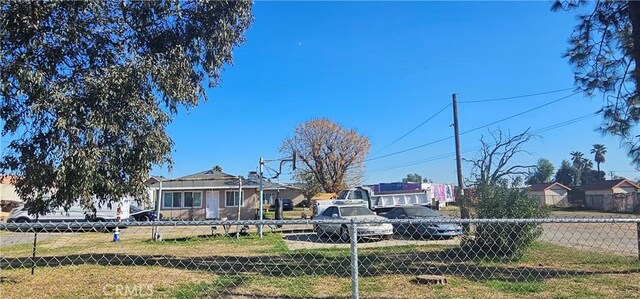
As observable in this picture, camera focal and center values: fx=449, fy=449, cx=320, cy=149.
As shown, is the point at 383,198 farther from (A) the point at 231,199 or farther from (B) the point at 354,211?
(A) the point at 231,199

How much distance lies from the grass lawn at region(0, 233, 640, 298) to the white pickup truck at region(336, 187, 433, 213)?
14.4 m

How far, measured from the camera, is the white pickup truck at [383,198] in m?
26.1

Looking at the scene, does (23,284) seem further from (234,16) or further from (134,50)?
(234,16)

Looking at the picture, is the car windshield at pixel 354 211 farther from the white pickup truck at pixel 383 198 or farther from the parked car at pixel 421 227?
the white pickup truck at pixel 383 198

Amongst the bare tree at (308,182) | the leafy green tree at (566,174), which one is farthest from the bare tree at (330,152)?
the leafy green tree at (566,174)

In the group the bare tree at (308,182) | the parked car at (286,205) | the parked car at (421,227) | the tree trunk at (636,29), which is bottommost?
the parked car at (286,205)

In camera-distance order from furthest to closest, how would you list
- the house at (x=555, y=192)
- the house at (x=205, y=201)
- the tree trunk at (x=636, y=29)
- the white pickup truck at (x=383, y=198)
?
the house at (x=555, y=192), the house at (x=205, y=201), the white pickup truck at (x=383, y=198), the tree trunk at (x=636, y=29)

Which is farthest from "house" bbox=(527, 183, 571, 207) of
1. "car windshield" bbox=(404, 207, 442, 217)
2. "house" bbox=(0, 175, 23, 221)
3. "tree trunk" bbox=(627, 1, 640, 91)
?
→ "house" bbox=(0, 175, 23, 221)

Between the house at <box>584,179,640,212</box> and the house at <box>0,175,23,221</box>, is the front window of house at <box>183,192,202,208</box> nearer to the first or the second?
the house at <box>0,175,23,221</box>

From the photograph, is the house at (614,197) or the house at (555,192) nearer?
the house at (614,197)

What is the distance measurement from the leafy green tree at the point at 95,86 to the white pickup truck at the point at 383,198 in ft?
60.1

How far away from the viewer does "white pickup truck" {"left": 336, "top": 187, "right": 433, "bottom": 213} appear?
85.7 feet

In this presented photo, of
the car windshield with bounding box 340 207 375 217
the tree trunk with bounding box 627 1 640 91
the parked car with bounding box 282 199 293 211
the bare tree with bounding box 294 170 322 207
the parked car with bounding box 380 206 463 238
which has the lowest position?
the parked car with bounding box 282 199 293 211

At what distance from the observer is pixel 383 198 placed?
27.3 meters
